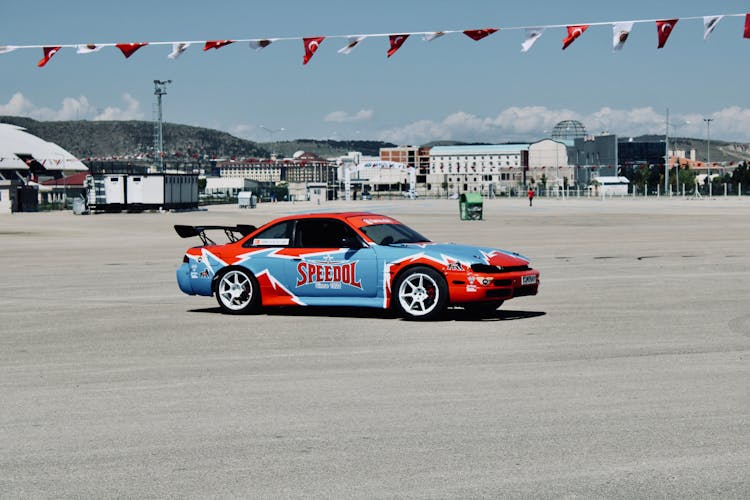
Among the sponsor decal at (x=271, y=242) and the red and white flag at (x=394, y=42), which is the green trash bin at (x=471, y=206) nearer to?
the red and white flag at (x=394, y=42)

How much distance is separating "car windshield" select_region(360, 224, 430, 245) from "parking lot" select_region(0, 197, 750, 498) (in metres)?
1.00

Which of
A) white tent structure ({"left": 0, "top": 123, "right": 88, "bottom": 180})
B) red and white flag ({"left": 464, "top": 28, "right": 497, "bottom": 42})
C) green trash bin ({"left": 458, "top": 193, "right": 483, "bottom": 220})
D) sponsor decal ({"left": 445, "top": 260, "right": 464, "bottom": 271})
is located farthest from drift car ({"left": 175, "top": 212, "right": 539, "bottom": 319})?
white tent structure ({"left": 0, "top": 123, "right": 88, "bottom": 180})

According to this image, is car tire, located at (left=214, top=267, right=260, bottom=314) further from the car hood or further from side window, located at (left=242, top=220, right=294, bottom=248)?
the car hood

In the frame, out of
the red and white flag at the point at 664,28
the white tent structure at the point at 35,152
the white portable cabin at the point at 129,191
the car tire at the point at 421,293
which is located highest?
the white tent structure at the point at 35,152

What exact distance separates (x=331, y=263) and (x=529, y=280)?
251 centimetres

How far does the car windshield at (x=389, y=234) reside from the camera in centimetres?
1420

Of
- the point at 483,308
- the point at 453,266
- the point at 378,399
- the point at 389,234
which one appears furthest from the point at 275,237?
the point at 378,399

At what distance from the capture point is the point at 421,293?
1370 cm

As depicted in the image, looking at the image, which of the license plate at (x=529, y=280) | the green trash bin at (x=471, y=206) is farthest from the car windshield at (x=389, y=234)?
the green trash bin at (x=471, y=206)

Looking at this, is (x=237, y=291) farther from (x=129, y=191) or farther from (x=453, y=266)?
(x=129, y=191)

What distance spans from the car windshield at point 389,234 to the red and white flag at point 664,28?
1231 cm

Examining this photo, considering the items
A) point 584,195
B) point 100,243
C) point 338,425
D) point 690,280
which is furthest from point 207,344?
point 584,195

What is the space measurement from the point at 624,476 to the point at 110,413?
3.84m

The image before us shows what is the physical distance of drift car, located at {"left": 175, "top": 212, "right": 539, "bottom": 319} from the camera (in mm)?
13500
